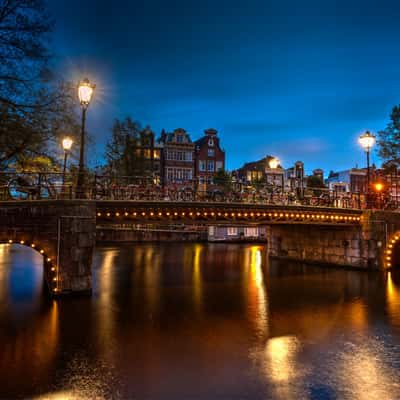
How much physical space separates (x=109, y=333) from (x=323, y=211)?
56.6ft

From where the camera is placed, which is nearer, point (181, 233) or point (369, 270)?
point (369, 270)

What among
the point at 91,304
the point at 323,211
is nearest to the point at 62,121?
the point at 91,304

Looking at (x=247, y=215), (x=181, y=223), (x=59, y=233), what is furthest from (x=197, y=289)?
(x=59, y=233)

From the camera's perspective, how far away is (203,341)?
1058 cm

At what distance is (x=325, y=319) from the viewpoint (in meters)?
13.3

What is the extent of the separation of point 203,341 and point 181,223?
1142 cm

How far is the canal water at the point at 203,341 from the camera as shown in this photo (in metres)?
7.54

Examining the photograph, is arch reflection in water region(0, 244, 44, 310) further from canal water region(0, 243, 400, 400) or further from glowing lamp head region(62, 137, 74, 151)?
glowing lamp head region(62, 137, 74, 151)

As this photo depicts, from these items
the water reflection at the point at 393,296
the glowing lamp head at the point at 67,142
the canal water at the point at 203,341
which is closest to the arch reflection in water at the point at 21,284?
the canal water at the point at 203,341

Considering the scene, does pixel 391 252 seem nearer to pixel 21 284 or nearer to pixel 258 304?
pixel 258 304

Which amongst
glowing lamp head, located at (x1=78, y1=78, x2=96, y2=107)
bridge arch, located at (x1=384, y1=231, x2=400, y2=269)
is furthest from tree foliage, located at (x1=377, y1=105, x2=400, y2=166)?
glowing lamp head, located at (x1=78, y1=78, x2=96, y2=107)

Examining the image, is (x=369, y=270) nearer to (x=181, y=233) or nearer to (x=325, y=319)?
(x=325, y=319)

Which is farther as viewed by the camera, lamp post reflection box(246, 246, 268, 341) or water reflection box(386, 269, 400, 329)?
water reflection box(386, 269, 400, 329)

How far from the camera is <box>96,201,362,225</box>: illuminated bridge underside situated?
56.8ft
